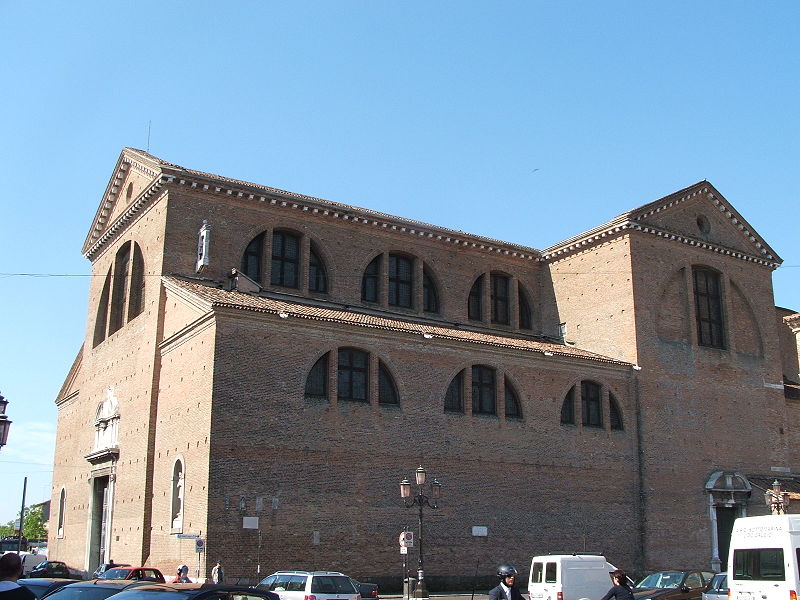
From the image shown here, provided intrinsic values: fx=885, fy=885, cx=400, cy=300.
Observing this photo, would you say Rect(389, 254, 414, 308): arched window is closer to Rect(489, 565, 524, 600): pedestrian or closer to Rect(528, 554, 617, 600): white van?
Rect(528, 554, 617, 600): white van

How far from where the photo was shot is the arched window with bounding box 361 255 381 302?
35.3 metres

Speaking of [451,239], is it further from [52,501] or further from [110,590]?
[110,590]

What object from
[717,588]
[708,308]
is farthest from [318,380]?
[708,308]

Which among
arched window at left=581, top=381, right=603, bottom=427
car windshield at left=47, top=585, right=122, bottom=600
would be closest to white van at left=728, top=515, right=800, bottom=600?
car windshield at left=47, top=585, right=122, bottom=600

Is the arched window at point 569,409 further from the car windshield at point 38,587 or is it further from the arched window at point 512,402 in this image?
the car windshield at point 38,587

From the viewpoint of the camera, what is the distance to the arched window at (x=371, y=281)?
3534 cm

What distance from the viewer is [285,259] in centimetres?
3362

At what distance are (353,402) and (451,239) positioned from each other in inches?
446

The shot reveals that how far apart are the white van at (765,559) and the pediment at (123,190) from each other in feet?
75.0

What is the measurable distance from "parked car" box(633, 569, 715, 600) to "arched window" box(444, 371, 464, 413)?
9887 mm

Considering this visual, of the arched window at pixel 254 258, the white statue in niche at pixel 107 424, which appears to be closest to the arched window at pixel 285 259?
the arched window at pixel 254 258

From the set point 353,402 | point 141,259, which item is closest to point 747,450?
point 353,402

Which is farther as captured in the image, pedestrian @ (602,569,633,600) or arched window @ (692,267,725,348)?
arched window @ (692,267,725,348)

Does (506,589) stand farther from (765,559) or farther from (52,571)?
(52,571)
